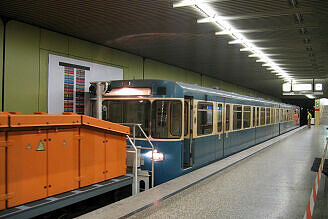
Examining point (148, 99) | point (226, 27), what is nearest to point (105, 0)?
point (148, 99)

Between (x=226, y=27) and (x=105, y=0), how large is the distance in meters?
3.98

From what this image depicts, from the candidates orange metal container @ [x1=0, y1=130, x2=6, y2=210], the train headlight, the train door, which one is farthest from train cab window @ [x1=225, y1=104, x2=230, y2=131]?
orange metal container @ [x1=0, y1=130, x2=6, y2=210]

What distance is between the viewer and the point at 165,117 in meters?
7.47

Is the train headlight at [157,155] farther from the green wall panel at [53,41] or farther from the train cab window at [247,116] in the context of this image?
the train cab window at [247,116]

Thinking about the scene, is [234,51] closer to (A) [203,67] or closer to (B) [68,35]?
(A) [203,67]

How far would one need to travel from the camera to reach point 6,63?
8445mm

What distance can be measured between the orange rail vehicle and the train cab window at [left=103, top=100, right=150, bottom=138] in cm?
177

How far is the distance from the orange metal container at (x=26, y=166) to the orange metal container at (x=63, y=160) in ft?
0.34

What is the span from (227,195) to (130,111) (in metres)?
2.98

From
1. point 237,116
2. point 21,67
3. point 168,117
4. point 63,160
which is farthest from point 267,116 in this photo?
point 63,160

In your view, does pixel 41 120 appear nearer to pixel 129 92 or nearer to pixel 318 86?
pixel 129 92

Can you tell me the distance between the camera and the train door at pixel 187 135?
7980 millimetres

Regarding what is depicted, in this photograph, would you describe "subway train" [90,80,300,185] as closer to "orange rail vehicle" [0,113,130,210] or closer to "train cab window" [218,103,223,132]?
"train cab window" [218,103,223,132]

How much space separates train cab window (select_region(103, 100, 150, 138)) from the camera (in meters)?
7.55
